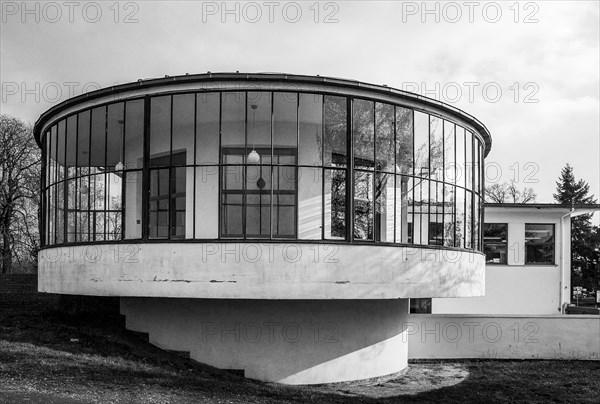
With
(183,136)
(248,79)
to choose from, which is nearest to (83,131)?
(183,136)

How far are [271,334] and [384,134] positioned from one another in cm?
567

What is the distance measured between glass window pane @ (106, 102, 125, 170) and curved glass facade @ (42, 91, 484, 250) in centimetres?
5

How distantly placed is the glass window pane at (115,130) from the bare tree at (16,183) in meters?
15.7

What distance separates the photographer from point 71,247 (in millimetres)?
15031

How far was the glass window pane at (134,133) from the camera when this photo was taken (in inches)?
583

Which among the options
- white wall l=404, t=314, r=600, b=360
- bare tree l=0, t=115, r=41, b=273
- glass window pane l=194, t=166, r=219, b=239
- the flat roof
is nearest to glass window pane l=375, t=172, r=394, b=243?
white wall l=404, t=314, r=600, b=360

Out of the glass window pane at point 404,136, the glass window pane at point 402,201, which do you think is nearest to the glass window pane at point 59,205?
the glass window pane at point 404,136

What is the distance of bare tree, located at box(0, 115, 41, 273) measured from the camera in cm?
3503

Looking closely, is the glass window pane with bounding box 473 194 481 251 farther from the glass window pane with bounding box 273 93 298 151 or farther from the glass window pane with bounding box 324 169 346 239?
the glass window pane with bounding box 273 93 298 151

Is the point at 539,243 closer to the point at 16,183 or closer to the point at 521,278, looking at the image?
the point at 521,278

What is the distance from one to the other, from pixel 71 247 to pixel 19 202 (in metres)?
23.5

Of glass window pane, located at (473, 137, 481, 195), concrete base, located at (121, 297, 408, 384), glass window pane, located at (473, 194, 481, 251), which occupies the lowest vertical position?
concrete base, located at (121, 297, 408, 384)

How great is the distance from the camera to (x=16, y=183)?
3544 cm

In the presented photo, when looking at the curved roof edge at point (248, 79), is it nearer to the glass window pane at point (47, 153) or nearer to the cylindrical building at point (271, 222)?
the cylindrical building at point (271, 222)
